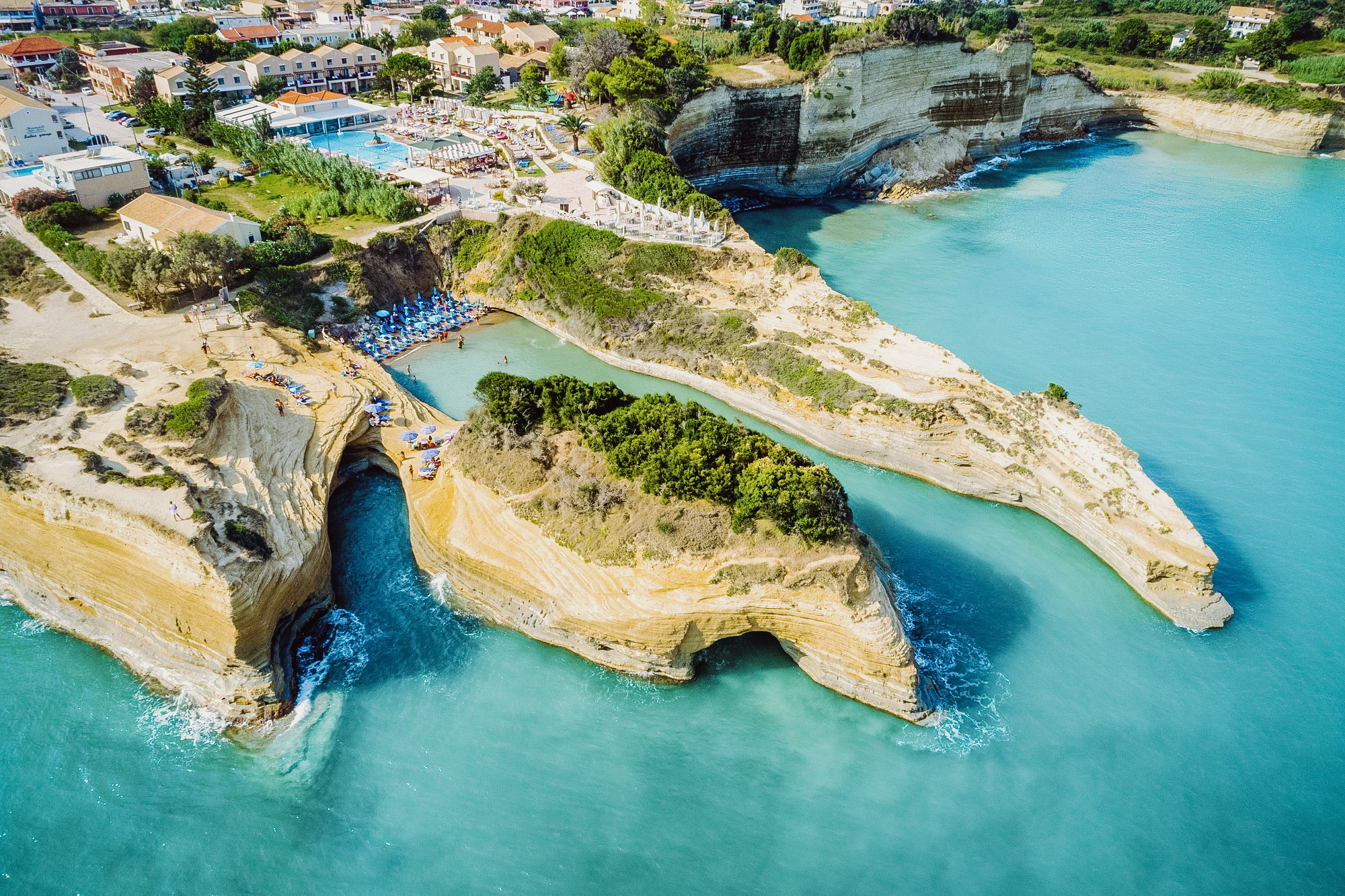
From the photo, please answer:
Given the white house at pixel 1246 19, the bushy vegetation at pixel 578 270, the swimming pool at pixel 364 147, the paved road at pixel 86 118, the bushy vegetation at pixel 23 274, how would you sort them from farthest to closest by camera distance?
1. the white house at pixel 1246 19
2. the paved road at pixel 86 118
3. the swimming pool at pixel 364 147
4. the bushy vegetation at pixel 578 270
5. the bushy vegetation at pixel 23 274

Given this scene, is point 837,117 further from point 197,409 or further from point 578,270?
point 197,409

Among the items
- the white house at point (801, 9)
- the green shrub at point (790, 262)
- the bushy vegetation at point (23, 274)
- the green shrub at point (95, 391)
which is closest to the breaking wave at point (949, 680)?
the green shrub at point (790, 262)

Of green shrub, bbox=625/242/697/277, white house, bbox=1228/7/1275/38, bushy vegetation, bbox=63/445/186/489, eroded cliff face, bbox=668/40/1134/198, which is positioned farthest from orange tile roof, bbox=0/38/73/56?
white house, bbox=1228/7/1275/38

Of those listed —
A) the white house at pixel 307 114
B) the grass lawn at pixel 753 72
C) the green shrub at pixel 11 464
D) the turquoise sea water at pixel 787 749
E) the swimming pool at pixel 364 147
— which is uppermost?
the grass lawn at pixel 753 72

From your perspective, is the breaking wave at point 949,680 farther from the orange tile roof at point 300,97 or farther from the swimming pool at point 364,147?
the orange tile roof at point 300,97

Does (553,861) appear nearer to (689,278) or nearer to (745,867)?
(745,867)

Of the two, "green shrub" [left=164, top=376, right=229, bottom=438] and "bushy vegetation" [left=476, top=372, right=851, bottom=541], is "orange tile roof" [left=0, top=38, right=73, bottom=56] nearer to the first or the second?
"green shrub" [left=164, top=376, right=229, bottom=438]

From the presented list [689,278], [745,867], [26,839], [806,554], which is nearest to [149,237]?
[689,278]
